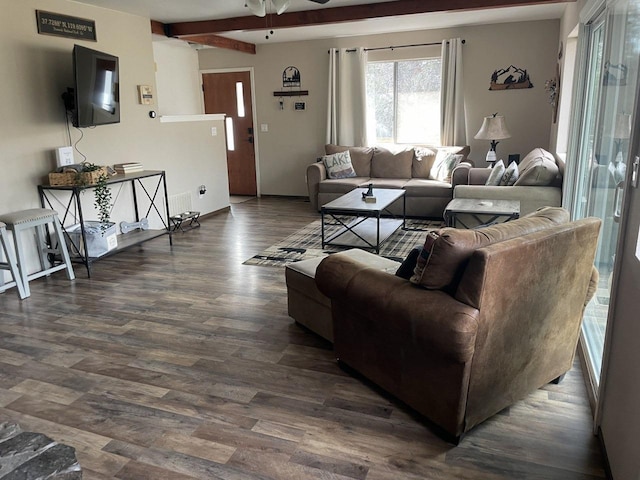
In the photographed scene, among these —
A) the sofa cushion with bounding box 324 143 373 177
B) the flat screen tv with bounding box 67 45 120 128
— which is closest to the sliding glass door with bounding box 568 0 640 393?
the sofa cushion with bounding box 324 143 373 177

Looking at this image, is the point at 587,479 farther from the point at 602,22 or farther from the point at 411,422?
the point at 602,22

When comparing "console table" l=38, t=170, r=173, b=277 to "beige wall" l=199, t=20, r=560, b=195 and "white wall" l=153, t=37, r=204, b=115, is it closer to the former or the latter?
"white wall" l=153, t=37, r=204, b=115

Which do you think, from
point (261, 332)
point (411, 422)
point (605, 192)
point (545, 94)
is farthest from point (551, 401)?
point (545, 94)

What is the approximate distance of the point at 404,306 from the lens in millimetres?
2076

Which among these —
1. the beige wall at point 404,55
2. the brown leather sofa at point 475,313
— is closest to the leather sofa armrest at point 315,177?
the beige wall at point 404,55

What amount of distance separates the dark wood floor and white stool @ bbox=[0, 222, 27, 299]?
121 mm

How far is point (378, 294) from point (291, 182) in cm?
618

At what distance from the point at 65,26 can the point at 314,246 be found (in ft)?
10.1

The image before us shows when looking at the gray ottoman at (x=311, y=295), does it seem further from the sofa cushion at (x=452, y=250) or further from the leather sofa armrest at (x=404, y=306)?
the sofa cushion at (x=452, y=250)

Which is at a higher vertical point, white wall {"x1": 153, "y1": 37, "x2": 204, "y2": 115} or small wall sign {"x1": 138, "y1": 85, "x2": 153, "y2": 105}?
white wall {"x1": 153, "y1": 37, "x2": 204, "y2": 115}

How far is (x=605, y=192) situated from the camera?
9.47ft

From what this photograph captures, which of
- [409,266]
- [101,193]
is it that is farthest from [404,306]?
[101,193]

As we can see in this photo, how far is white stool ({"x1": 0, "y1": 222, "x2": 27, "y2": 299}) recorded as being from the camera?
3.74 metres

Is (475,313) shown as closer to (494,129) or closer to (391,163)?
(494,129)
